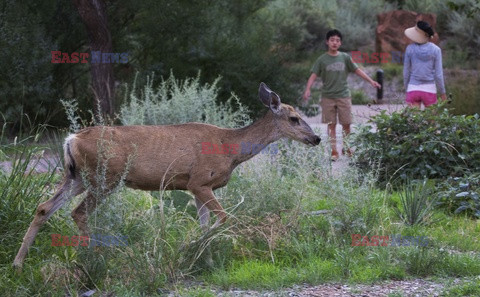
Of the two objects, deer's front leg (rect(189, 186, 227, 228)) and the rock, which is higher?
the rock

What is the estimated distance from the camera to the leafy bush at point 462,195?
29.9 ft

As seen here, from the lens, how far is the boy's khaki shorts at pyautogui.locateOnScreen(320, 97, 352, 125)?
13477 millimetres

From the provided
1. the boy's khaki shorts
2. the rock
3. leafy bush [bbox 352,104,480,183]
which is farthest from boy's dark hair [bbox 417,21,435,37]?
the rock

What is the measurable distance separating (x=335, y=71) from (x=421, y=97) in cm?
143

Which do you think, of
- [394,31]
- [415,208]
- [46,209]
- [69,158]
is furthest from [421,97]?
[394,31]

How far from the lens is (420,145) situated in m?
10.3

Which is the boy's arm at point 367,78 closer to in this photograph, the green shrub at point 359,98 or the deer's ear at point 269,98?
the deer's ear at point 269,98

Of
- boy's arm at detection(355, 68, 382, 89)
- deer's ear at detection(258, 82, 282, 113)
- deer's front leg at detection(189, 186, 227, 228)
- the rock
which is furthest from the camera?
A: the rock

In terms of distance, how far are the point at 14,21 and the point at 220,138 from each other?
921cm

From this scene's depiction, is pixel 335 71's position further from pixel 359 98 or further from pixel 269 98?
pixel 359 98

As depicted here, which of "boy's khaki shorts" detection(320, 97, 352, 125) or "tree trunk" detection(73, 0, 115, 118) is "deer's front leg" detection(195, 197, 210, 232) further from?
"tree trunk" detection(73, 0, 115, 118)

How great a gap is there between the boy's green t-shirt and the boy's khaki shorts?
0.30ft

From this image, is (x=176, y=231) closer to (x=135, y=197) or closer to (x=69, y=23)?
(x=135, y=197)

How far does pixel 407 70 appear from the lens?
1323cm
